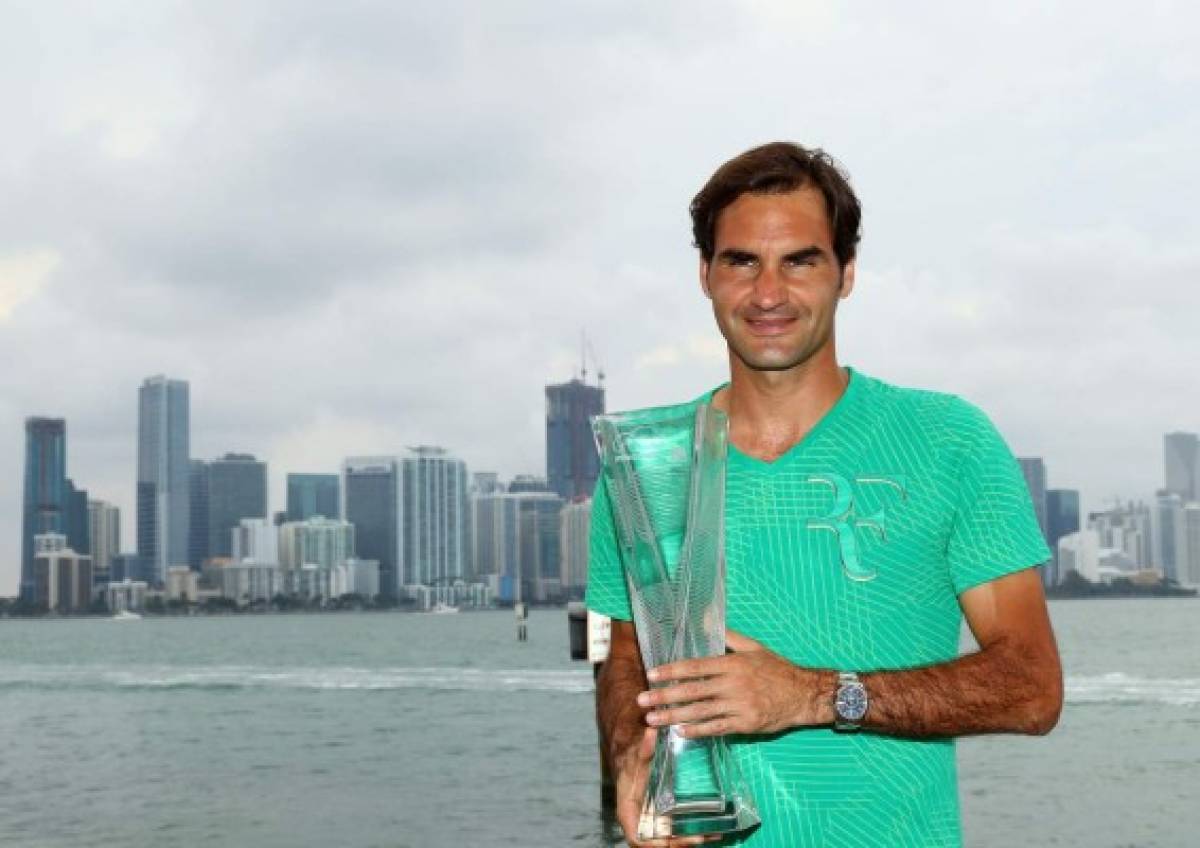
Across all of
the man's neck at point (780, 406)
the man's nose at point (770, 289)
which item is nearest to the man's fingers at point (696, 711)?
the man's neck at point (780, 406)

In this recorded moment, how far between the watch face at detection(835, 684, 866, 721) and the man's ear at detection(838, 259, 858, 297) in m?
0.63

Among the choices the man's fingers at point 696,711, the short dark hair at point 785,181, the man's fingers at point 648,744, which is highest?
the short dark hair at point 785,181

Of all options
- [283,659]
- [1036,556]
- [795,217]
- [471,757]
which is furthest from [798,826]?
[283,659]

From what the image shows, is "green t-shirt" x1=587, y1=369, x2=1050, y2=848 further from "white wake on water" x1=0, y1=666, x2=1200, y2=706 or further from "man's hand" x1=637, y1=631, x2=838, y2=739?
"white wake on water" x1=0, y1=666, x2=1200, y2=706

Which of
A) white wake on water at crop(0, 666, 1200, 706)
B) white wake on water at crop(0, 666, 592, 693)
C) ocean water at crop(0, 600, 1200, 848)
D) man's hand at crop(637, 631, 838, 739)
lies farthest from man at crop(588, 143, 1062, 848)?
white wake on water at crop(0, 666, 592, 693)

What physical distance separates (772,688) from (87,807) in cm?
2170

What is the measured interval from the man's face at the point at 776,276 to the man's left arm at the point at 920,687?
43 cm

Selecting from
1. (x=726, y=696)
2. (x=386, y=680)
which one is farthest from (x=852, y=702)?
(x=386, y=680)

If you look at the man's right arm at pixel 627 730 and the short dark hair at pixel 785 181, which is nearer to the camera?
the man's right arm at pixel 627 730

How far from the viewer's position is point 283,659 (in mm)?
71562

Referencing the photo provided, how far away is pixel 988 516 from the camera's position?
2176 mm

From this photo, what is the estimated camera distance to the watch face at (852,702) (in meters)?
2.02

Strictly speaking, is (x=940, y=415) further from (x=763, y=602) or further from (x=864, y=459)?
(x=763, y=602)

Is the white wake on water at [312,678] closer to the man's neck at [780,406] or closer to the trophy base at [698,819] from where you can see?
the man's neck at [780,406]
